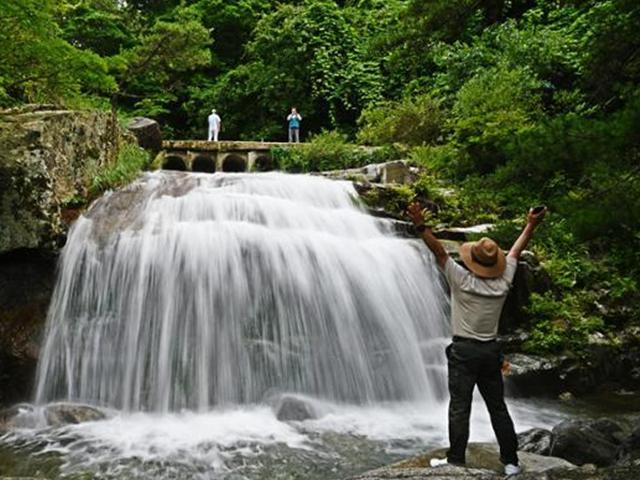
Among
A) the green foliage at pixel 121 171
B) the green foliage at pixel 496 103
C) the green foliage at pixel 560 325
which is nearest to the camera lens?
the green foliage at pixel 560 325

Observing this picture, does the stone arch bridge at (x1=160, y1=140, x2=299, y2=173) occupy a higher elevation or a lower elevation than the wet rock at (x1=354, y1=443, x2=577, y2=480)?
higher

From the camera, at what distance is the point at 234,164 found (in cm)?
2030

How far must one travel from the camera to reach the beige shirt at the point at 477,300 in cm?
399

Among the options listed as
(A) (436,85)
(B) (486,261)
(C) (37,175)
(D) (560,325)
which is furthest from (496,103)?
(B) (486,261)

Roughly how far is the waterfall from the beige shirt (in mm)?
4069

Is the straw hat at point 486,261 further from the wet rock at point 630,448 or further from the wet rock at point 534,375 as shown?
the wet rock at point 534,375

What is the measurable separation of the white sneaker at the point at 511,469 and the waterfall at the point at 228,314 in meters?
3.73

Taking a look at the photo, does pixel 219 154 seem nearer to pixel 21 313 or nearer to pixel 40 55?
pixel 40 55

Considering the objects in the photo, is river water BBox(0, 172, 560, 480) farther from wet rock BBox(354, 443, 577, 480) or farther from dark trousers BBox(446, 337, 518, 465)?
dark trousers BBox(446, 337, 518, 465)

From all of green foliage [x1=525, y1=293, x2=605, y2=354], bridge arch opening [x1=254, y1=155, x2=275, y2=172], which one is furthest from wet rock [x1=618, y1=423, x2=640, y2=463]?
bridge arch opening [x1=254, y1=155, x2=275, y2=172]

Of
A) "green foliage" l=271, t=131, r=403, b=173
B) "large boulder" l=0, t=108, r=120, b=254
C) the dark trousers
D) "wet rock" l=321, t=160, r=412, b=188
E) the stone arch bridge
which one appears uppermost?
the stone arch bridge

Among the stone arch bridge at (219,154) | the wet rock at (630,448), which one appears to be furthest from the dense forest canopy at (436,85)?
the stone arch bridge at (219,154)

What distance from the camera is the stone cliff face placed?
7.38 meters

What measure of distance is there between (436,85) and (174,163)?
9.03 metres
